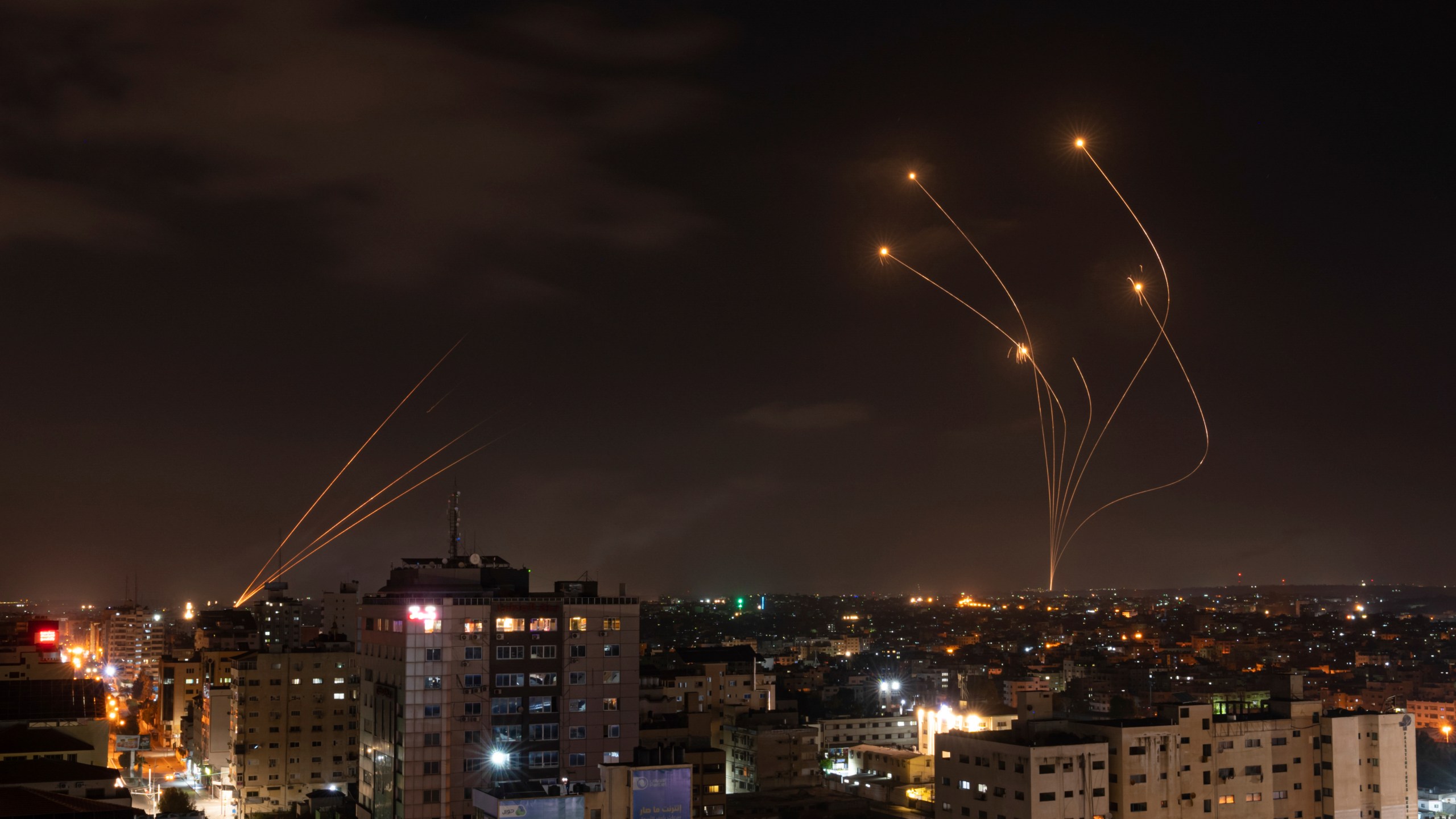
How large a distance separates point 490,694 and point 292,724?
29.7 m

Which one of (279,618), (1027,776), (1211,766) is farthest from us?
(279,618)

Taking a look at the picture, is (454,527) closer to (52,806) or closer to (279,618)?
(52,806)

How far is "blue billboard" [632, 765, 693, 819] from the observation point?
1106 inches

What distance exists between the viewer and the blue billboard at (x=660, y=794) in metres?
28.1

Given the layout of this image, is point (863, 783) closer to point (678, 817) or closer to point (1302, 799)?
point (1302, 799)

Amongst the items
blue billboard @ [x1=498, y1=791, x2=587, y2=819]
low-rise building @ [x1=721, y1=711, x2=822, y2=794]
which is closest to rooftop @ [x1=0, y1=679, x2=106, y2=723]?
blue billboard @ [x1=498, y1=791, x2=587, y2=819]

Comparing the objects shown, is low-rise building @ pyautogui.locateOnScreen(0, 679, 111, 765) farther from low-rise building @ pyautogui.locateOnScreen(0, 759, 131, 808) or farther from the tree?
the tree

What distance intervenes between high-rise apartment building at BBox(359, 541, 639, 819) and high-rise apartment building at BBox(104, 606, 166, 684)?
125m

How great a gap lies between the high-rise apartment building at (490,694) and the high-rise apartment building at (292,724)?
2339 cm

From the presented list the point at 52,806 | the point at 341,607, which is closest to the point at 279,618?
the point at 341,607

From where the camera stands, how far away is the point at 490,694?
122 ft

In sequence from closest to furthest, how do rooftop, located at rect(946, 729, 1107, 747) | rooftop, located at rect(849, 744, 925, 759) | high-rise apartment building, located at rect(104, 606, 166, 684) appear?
rooftop, located at rect(946, 729, 1107, 747), rooftop, located at rect(849, 744, 925, 759), high-rise apartment building, located at rect(104, 606, 166, 684)

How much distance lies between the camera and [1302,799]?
129 ft

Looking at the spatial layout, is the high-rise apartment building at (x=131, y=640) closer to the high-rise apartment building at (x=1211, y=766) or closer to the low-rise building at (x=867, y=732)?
the low-rise building at (x=867, y=732)
